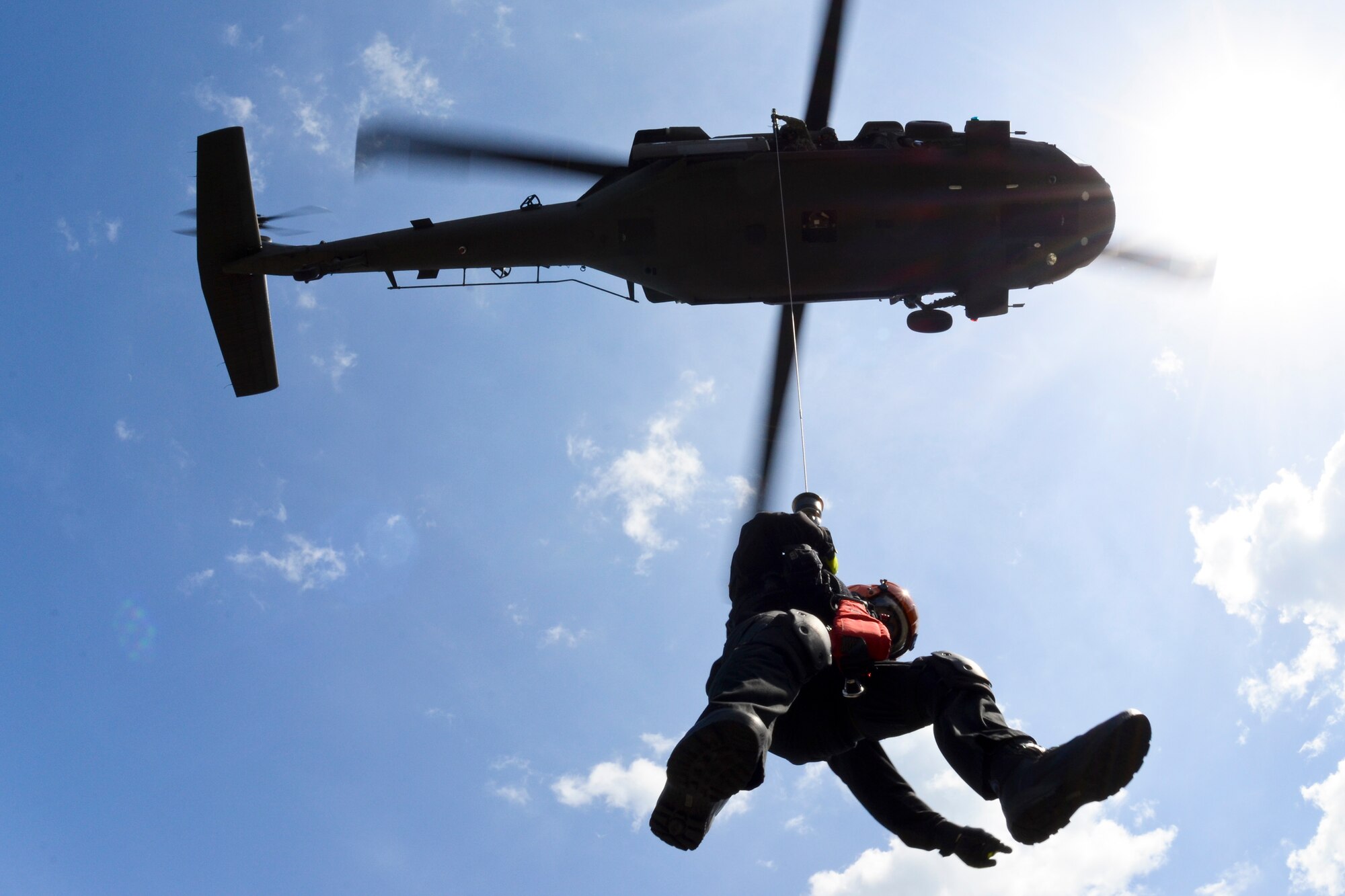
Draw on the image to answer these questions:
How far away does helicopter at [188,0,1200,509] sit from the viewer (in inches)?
432

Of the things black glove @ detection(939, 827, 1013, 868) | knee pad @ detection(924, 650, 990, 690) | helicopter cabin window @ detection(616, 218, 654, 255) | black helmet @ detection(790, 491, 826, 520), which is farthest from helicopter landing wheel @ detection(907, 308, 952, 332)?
black glove @ detection(939, 827, 1013, 868)

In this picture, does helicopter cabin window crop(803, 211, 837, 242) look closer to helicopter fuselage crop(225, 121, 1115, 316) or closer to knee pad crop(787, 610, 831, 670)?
helicopter fuselage crop(225, 121, 1115, 316)

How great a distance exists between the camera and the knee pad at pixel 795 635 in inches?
195

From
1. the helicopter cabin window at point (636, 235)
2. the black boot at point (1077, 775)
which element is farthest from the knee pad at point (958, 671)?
the helicopter cabin window at point (636, 235)

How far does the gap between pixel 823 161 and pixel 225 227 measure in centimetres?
803

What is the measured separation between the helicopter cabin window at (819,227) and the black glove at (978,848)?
7.58 m

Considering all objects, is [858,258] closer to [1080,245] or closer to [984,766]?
[1080,245]

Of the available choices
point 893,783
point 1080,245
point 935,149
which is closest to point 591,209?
point 935,149

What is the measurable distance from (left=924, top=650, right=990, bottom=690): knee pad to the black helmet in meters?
1.35

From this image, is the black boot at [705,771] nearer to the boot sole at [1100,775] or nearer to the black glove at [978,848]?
the boot sole at [1100,775]

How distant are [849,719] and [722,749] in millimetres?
1870

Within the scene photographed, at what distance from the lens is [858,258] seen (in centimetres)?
1118

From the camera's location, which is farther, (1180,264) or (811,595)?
(1180,264)

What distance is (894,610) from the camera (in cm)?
616
